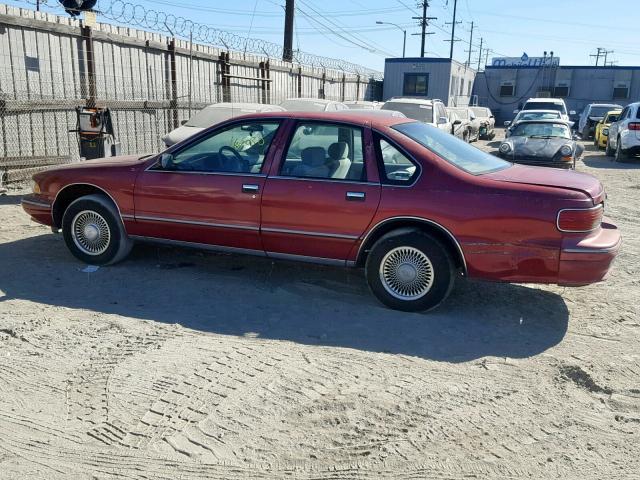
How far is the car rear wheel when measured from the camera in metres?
17.4

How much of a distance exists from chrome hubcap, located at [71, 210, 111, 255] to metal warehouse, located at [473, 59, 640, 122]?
134 ft

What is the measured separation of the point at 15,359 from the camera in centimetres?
Result: 403

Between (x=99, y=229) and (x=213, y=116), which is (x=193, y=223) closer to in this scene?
(x=99, y=229)

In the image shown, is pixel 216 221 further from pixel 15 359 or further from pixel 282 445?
pixel 282 445

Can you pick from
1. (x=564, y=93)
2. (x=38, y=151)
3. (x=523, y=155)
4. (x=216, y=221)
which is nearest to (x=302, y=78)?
(x=523, y=155)

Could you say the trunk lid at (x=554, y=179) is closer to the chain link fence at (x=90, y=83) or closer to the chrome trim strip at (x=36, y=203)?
the chrome trim strip at (x=36, y=203)

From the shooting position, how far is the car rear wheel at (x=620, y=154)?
57.1 ft

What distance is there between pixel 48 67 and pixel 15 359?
780cm

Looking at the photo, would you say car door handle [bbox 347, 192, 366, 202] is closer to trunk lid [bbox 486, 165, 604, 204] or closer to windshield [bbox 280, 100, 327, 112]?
trunk lid [bbox 486, 165, 604, 204]

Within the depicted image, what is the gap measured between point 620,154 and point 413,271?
15.3 metres

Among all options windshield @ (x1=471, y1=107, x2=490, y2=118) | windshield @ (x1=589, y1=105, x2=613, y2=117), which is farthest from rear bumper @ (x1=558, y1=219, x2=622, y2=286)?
windshield @ (x1=471, y1=107, x2=490, y2=118)

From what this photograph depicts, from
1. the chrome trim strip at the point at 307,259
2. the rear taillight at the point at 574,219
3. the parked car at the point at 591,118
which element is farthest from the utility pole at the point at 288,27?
the rear taillight at the point at 574,219

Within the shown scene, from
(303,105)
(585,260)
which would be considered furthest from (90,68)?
(585,260)

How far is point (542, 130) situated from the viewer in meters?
13.5
